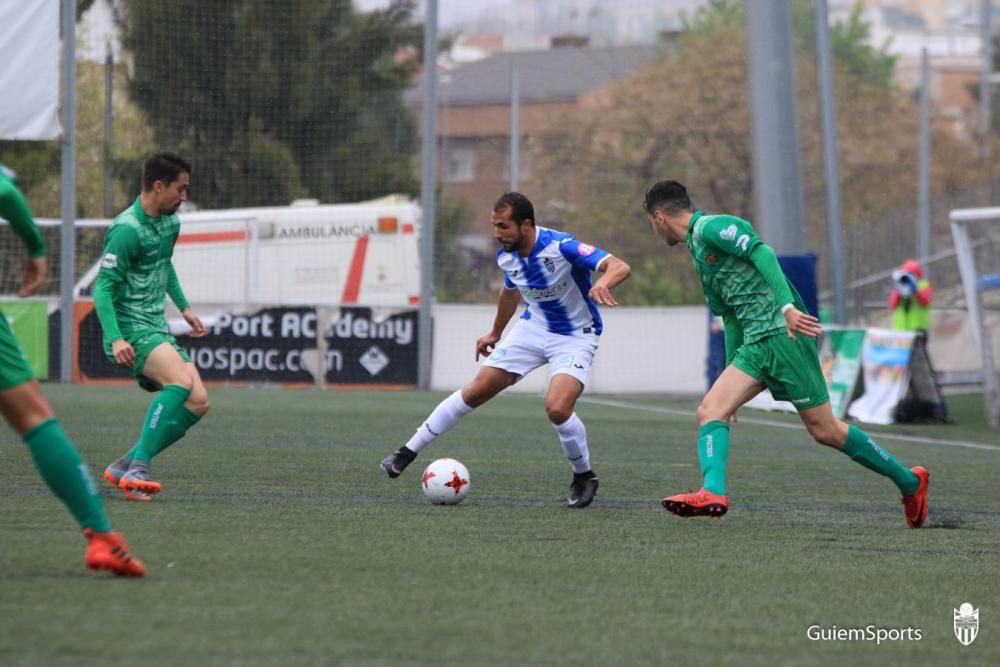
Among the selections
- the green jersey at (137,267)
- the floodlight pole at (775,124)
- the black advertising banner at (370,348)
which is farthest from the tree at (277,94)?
the green jersey at (137,267)

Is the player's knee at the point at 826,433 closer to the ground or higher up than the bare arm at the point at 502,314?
closer to the ground

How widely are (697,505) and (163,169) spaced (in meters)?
3.22

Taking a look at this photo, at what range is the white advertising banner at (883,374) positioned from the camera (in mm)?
16812

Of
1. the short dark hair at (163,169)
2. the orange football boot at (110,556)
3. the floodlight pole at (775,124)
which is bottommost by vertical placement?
the orange football boot at (110,556)

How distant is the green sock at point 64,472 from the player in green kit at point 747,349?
313cm

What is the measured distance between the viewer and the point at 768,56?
17578 millimetres

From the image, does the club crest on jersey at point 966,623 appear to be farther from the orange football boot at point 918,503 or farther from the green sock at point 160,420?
the green sock at point 160,420

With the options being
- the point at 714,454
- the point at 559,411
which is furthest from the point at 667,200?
the point at 559,411

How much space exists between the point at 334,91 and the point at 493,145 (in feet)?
45.0

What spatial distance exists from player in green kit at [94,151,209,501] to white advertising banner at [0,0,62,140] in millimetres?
12711

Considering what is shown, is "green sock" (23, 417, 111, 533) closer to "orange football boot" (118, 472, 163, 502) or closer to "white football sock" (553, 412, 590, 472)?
A: "orange football boot" (118, 472, 163, 502)

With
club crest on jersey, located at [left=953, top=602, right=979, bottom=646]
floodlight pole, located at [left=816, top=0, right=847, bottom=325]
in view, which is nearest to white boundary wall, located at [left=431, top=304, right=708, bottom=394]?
floodlight pole, located at [left=816, top=0, right=847, bottom=325]

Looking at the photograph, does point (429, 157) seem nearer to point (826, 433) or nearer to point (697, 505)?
point (826, 433)

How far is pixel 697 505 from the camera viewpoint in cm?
721
